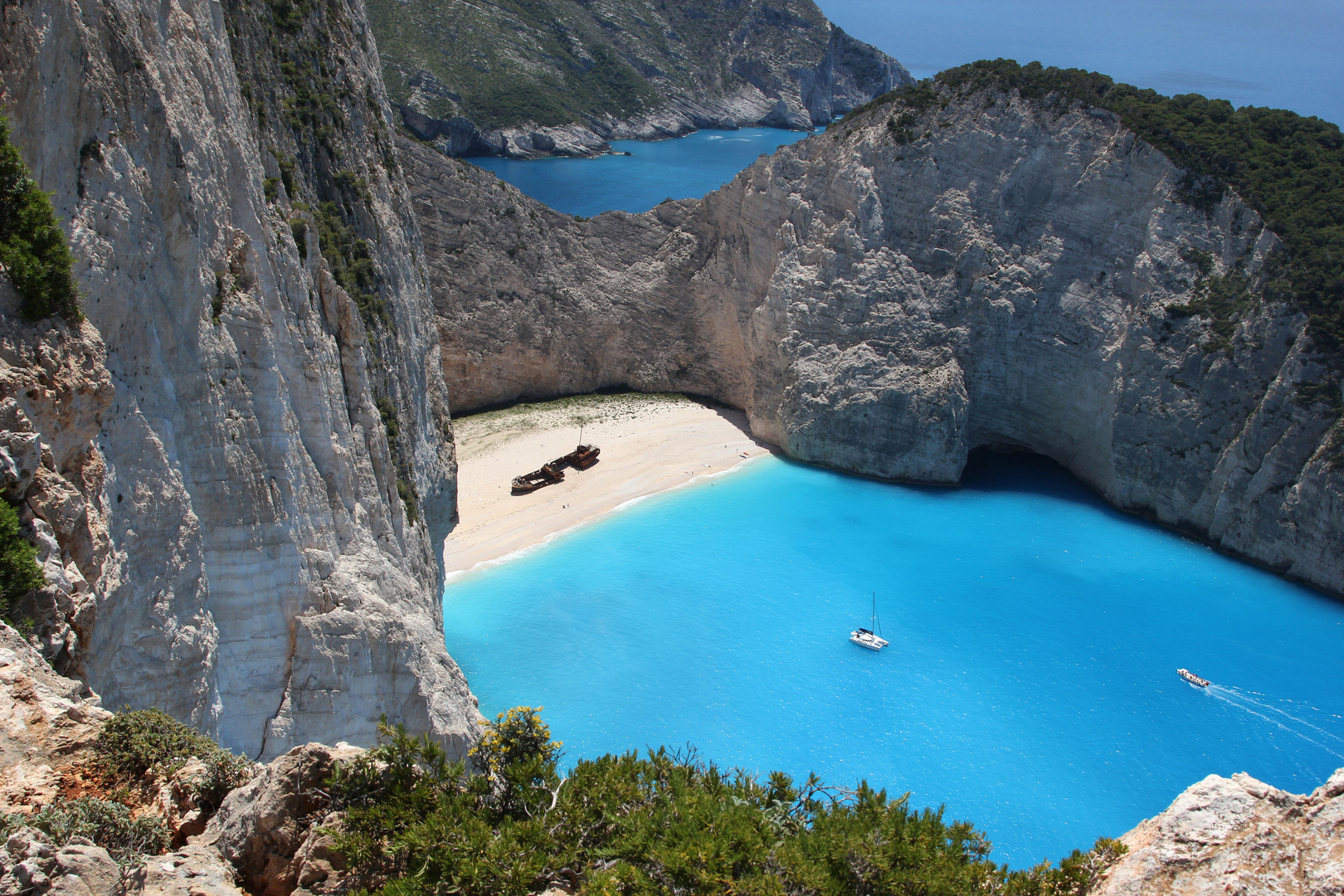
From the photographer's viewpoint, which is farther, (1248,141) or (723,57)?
(723,57)

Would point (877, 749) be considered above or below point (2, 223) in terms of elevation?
below

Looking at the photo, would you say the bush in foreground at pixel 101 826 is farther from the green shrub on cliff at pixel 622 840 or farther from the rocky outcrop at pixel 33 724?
the green shrub on cliff at pixel 622 840

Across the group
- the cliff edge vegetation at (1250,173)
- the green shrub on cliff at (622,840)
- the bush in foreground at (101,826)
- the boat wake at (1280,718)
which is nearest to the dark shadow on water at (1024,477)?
the cliff edge vegetation at (1250,173)

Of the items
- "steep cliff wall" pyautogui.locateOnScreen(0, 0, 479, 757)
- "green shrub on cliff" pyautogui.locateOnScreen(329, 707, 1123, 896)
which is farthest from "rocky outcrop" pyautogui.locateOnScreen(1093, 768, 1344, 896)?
"steep cliff wall" pyautogui.locateOnScreen(0, 0, 479, 757)

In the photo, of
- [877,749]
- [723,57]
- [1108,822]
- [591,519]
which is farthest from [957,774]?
[723,57]

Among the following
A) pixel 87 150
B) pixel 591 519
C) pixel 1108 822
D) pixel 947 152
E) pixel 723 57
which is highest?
pixel 723 57

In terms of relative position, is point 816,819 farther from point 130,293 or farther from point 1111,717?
point 1111,717

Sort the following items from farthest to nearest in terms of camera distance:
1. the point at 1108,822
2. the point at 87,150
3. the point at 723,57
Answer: the point at 723,57 < the point at 1108,822 < the point at 87,150
